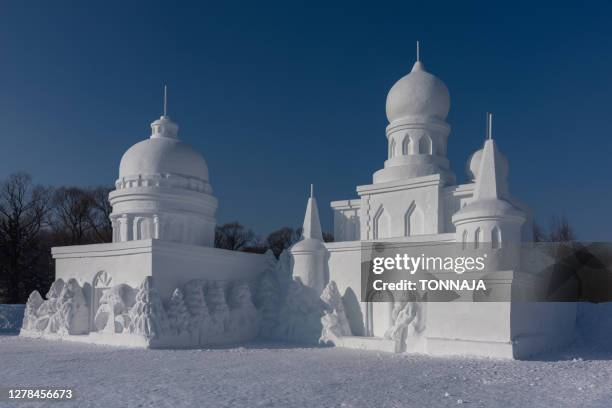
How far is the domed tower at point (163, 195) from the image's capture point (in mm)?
26016

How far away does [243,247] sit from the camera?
5556 cm

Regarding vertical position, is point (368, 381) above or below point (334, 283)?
below

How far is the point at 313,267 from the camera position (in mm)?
24234

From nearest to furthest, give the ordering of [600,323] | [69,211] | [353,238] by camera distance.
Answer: [600,323], [353,238], [69,211]

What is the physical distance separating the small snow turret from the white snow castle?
4cm

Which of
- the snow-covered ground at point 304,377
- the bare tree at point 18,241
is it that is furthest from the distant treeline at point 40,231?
the snow-covered ground at point 304,377

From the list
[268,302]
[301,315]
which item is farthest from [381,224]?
[268,302]

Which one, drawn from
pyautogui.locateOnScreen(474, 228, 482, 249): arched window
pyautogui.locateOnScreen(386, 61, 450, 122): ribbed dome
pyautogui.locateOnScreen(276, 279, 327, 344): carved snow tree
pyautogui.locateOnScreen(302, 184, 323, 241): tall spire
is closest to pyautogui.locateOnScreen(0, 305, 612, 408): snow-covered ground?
pyautogui.locateOnScreen(276, 279, 327, 344): carved snow tree

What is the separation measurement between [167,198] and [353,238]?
8349 mm

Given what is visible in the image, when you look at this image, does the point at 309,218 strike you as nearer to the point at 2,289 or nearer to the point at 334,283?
the point at 334,283

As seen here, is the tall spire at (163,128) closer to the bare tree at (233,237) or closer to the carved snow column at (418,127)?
the carved snow column at (418,127)

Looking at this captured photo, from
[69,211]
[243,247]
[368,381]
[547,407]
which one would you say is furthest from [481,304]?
[243,247]

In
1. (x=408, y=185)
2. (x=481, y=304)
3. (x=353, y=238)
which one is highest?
(x=408, y=185)

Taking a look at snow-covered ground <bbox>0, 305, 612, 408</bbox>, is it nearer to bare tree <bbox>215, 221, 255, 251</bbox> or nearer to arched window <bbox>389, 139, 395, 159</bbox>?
arched window <bbox>389, 139, 395, 159</bbox>
